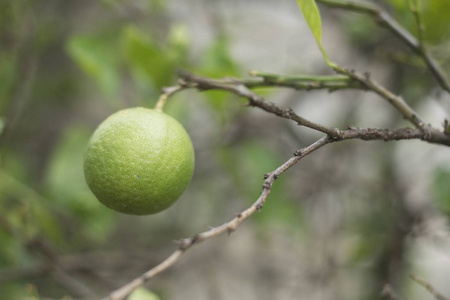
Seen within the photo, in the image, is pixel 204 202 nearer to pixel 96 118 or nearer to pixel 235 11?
pixel 96 118

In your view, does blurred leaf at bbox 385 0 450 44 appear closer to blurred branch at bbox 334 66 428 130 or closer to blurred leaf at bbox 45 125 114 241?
blurred branch at bbox 334 66 428 130

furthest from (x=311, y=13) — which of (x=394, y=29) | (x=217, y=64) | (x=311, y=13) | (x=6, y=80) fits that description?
(x=6, y=80)

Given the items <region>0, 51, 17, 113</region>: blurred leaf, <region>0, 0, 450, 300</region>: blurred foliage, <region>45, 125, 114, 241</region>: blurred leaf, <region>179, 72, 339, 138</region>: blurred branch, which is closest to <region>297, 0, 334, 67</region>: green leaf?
<region>179, 72, 339, 138</region>: blurred branch

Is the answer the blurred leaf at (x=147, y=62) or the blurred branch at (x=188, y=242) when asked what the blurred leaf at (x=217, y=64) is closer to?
the blurred leaf at (x=147, y=62)

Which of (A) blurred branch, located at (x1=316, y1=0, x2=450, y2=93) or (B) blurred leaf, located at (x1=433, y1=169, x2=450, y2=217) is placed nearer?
(A) blurred branch, located at (x1=316, y1=0, x2=450, y2=93)

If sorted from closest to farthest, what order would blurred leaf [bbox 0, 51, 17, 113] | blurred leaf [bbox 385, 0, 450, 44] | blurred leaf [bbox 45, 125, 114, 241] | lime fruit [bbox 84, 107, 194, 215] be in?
lime fruit [bbox 84, 107, 194, 215], blurred leaf [bbox 385, 0, 450, 44], blurred leaf [bbox 45, 125, 114, 241], blurred leaf [bbox 0, 51, 17, 113]

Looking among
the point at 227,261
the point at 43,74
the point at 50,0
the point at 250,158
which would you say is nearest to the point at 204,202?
the point at 227,261

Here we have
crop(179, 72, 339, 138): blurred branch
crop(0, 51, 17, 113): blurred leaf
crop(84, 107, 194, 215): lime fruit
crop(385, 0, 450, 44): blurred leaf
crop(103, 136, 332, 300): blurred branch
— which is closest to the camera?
crop(103, 136, 332, 300): blurred branch
